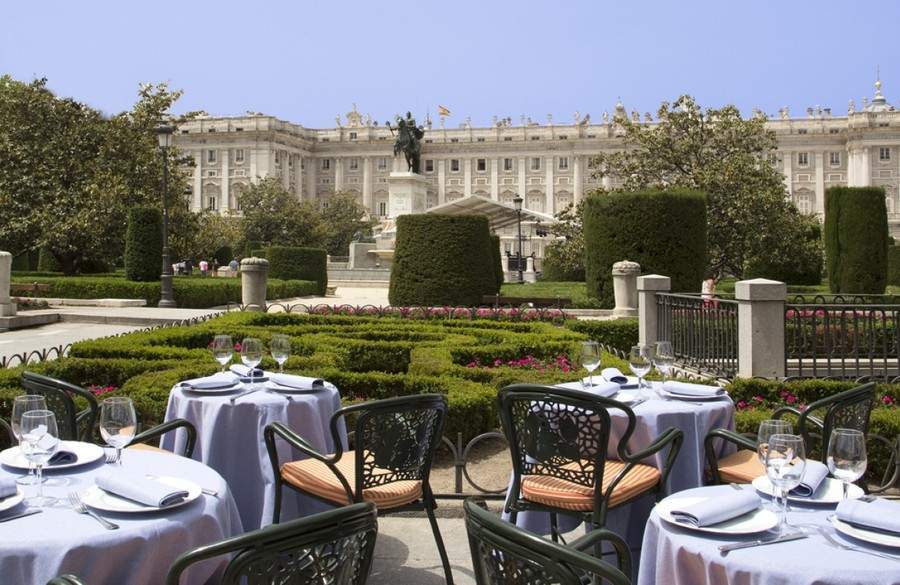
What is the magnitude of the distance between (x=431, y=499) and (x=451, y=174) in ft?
309

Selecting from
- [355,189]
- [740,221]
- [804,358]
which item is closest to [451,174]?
[355,189]

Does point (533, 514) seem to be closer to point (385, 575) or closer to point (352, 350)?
point (385, 575)

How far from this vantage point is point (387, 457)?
3992 millimetres

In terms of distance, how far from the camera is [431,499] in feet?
13.5

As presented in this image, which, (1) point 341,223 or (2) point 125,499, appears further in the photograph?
(1) point 341,223

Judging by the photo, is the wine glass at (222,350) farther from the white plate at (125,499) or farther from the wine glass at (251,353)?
the white plate at (125,499)

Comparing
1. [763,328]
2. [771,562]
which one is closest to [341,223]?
[763,328]

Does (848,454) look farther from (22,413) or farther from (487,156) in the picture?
(487,156)

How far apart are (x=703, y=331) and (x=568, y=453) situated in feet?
21.4

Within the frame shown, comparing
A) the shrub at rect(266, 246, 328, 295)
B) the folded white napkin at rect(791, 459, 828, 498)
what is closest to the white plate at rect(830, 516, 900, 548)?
the folded white napkin at rect(791, 459, 828, 498)

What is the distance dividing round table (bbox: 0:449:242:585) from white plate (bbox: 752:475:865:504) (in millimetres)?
1826

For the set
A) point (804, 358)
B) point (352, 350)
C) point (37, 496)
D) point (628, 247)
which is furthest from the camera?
point (628, 247)

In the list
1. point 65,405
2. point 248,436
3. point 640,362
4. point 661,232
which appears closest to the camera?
point 65,405

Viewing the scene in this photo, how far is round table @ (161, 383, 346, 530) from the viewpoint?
14.8 feet
